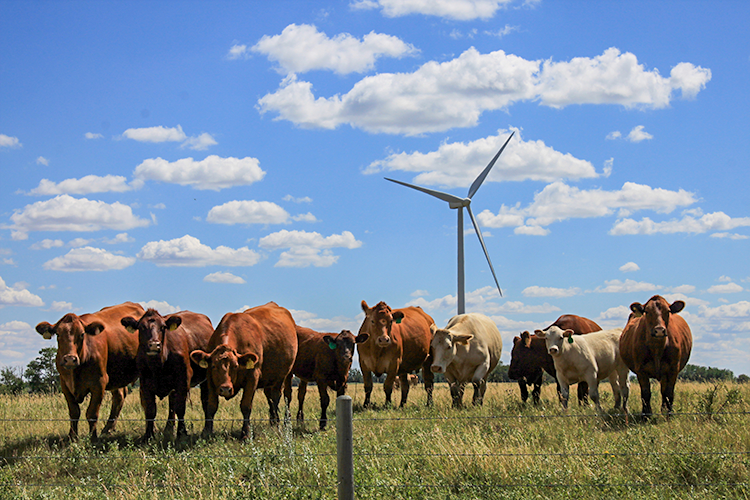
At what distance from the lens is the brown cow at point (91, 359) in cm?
1122

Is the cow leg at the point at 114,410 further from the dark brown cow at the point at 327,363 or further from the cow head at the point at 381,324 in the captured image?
the cow head at the point at 381,324

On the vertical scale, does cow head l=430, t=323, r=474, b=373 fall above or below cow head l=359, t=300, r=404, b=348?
below

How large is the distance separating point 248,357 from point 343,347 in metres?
2.72

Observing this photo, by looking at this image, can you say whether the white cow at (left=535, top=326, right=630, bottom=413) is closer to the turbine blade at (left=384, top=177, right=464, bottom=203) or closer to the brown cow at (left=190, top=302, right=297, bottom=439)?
the brown cow at (left=190, top=302, right=297, bottom=439)

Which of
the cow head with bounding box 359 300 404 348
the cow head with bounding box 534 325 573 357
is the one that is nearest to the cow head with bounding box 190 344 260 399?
the cow head with bounding box 359 300 404 348

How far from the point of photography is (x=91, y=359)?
11.6 meters

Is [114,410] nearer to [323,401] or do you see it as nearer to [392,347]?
[323,401]

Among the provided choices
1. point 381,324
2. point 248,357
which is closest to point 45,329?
point 248,357

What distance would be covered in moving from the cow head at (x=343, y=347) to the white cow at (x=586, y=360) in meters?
3.98

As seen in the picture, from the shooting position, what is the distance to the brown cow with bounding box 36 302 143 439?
11.2m

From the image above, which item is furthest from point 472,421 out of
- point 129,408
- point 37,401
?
point 37,401

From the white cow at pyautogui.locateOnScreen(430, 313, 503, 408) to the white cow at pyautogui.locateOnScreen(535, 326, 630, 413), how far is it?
1.77 meters

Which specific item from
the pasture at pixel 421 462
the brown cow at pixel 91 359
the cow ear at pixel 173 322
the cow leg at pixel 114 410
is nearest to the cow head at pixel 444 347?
the pasture at pixel 421 462

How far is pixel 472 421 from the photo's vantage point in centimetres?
1161
